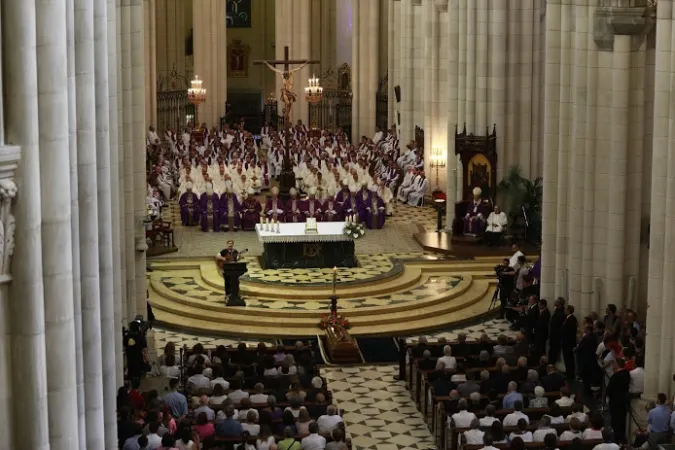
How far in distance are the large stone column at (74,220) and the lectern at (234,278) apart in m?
14.0

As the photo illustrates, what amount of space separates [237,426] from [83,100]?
653cm

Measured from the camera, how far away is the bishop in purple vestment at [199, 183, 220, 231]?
122 feet

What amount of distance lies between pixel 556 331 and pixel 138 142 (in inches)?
322

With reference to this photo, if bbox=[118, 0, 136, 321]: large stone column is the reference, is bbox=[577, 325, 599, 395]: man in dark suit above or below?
below

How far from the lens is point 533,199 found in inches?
1374

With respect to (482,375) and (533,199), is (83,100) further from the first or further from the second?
(533,199)

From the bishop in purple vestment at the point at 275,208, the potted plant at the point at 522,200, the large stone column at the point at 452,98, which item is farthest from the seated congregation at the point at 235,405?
the large stone column at the point at 452,98

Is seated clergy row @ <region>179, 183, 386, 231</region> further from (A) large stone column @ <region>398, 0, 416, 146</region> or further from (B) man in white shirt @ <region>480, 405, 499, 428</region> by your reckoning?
(B) man in white shirt @ <region>480, 405, 499, 428</region>

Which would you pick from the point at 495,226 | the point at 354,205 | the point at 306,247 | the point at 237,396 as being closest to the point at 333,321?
the point at 306,247

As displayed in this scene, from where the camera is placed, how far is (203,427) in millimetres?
19500

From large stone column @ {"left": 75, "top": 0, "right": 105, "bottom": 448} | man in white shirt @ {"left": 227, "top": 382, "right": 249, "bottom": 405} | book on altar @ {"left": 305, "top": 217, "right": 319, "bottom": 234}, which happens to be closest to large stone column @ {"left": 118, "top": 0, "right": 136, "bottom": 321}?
man in white shirt @ {"left": 227, "top": 382, "right": 249, "bottom": 405}

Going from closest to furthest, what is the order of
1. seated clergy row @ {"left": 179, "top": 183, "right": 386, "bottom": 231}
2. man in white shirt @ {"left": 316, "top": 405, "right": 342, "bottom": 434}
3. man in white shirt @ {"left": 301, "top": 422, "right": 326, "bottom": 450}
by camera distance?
man in white shirt @ {"left": 301, "top": 422, "right": 326, "bottom": 450}, man in white shirt @ {"left": 316, "top": 405, "right": 342, "bottom": 434}, seated clergy row @ {"left": 179, "top": 183, "right": 386, "bottom": 231}

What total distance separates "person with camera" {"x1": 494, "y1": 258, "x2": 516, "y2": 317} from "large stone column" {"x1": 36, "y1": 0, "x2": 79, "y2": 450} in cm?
1601

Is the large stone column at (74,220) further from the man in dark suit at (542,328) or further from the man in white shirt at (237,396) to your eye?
the man in dark suit at (542,328)
